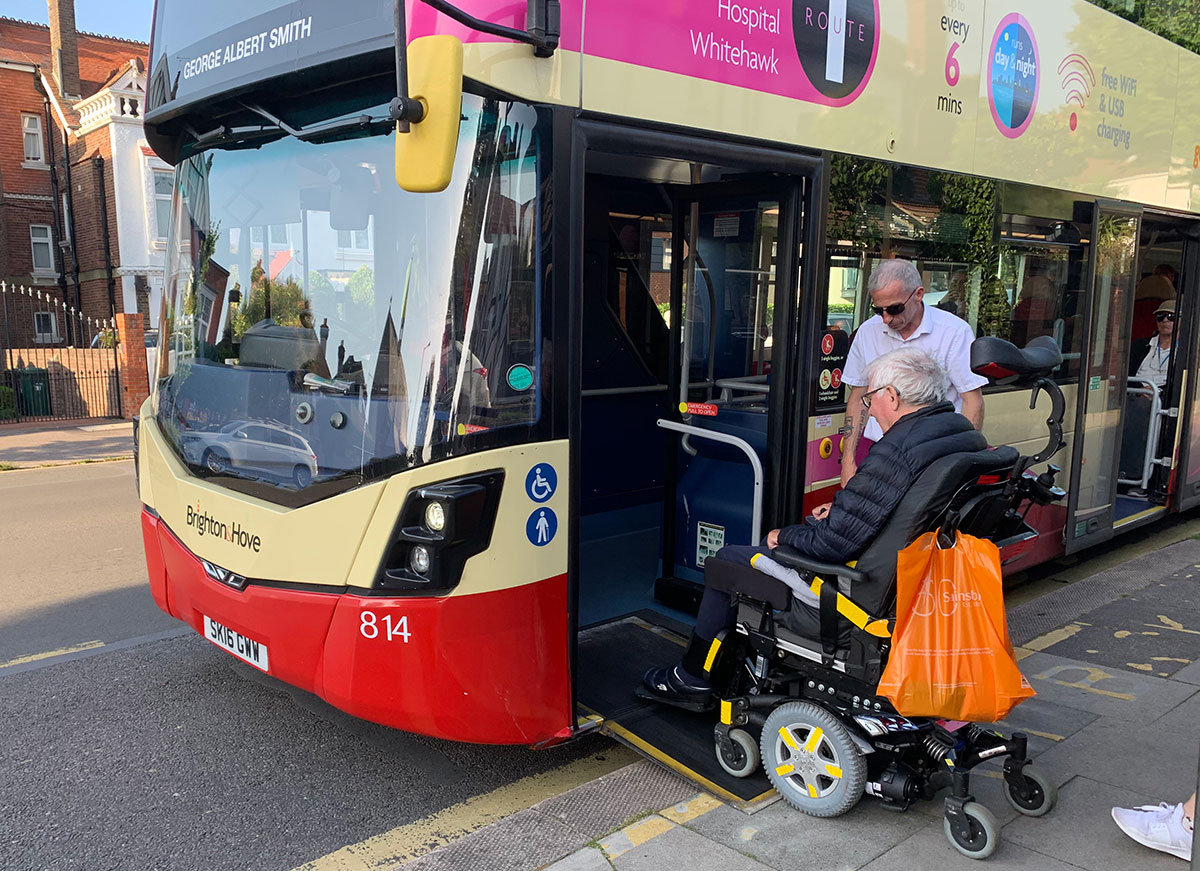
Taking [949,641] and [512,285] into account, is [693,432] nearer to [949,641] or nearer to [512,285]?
[512,285]

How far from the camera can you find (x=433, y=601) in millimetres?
2852

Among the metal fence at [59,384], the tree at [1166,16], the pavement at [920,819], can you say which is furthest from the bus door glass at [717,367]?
the metal fence at [59,384]

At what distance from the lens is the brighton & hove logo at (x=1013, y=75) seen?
4676 millimetres

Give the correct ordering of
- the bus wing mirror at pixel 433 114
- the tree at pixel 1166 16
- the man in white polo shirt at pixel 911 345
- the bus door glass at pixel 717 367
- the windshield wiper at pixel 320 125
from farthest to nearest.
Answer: the tree at pixel 1166 16 < the bus door glass at pixel 717 367 < the man in white polo shirt at pixel 911 345 < the windshield wiper at pixel 320 125 < the bus wing mirror at pixel 433 114

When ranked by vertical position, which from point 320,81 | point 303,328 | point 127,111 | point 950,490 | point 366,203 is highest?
point 127,111

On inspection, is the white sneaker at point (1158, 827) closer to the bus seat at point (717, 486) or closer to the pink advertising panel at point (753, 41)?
the bus seat at point (717, 486)

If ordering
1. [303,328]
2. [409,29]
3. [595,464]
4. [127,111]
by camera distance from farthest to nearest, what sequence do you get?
[127,111]
[595,464]
[303,328]
[409,29]

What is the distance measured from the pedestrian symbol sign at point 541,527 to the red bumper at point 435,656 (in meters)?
0.14

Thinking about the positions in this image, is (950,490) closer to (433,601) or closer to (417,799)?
(433,601)

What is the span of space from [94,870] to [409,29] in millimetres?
2804

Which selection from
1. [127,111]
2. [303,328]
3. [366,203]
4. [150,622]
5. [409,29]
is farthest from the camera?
[127,111]

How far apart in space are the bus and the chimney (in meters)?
26.2

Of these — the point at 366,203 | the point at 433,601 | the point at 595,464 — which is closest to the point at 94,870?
the point at 433,601

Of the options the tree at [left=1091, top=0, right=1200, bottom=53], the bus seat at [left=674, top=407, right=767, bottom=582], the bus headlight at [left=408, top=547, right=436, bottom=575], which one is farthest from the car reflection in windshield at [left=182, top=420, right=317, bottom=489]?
the tree at [left=1091, top=0, right=1200, bottom=53]
